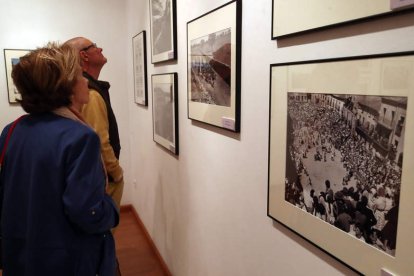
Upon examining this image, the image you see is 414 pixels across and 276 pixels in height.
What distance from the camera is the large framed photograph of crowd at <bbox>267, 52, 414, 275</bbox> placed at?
73cm

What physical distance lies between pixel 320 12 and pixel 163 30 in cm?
159

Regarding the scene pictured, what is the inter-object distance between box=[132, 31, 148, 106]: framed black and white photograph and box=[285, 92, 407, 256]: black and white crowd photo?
7.01 feet

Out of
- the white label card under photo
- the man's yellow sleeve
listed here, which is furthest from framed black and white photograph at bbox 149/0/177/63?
the white label card under photo

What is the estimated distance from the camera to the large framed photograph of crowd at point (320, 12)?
0.75 metres

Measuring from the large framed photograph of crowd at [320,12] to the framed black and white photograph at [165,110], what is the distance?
3.78 feet

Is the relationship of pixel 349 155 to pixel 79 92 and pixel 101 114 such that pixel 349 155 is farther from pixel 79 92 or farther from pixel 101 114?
pixel 101 114

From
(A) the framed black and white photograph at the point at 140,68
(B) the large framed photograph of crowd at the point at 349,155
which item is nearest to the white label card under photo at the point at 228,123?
(B) the large framed photograph of crowd at the point at 349,155

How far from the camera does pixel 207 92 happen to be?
1689 millimetres

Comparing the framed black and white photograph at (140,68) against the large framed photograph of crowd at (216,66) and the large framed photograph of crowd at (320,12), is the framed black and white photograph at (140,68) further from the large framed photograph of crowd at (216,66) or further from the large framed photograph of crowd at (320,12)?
the large framed photograph of crowd at (320,12)

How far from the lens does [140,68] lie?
3.15m

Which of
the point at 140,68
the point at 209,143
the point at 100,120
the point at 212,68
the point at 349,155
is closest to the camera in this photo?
the point at 349,155

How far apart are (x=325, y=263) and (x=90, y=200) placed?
31.1 inches

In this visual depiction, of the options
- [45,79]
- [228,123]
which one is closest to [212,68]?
[228,123]

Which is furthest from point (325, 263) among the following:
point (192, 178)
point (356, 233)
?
point (192, 178)
